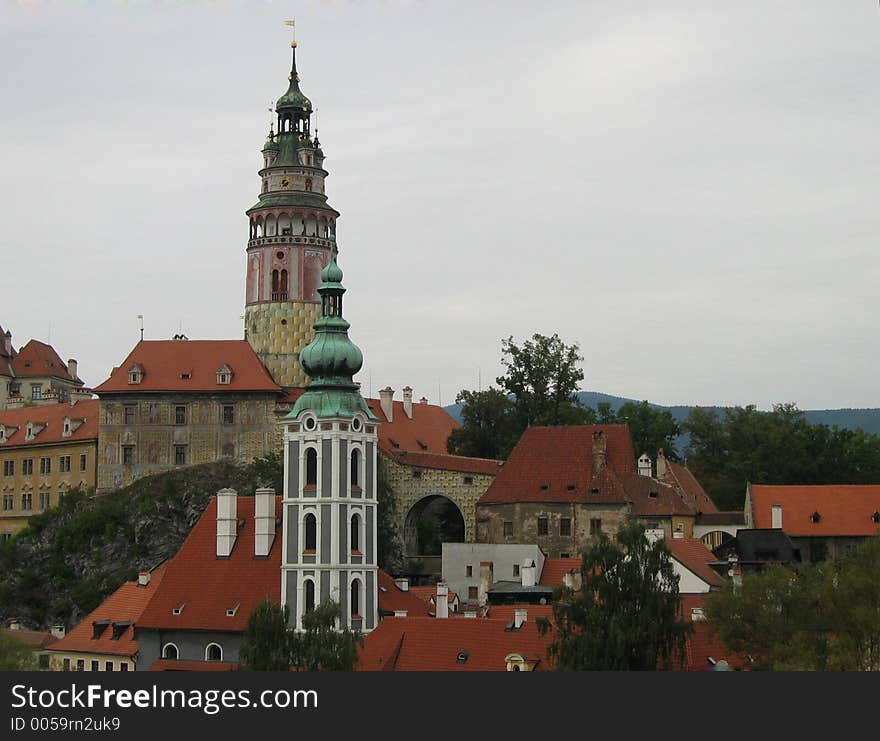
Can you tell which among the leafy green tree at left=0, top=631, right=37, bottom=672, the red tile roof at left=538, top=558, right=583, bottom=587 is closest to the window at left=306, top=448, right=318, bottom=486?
the red tile roof at left=538, top=558, right=583, bottom=587

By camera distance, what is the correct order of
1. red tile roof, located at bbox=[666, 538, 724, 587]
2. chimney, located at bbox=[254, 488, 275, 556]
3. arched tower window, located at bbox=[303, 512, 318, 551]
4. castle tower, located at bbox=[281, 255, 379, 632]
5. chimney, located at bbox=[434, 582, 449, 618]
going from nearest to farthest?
chimney, located at bbox=[434, 582, 449, 618] → castle tower, located at bbox=[281, 255, 379, 632] → arched tower window, located at bbox=[303, 512, 318, 551] → chimney, located at bbox=[254, 488, 275, 556] → red tile roof, located at bbox=[666, 538, 724, 587]

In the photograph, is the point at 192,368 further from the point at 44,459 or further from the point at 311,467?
the point at 311,467

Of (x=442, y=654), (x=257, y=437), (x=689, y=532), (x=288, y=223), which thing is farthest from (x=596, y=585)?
(x=288, y=223)

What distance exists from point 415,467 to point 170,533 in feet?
37.9

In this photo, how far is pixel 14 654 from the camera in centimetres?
4816

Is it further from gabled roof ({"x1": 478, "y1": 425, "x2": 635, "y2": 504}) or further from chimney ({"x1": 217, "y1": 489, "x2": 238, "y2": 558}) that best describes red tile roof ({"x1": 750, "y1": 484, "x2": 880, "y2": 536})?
chimney ({"x1": 217, "y1": 489, "x2": 238, "y2": 558})

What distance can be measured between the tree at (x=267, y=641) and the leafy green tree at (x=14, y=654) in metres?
5.53

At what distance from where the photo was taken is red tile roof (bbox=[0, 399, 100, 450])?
3642 inches

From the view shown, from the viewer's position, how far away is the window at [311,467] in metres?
65.1

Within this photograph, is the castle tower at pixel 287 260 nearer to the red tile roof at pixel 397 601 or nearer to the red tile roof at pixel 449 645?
the red tile roof at pixel 397 601

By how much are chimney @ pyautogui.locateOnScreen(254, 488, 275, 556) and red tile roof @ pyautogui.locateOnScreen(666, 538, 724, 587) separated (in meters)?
14.0

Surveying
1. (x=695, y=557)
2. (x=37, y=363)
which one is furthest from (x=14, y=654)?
(x=37, y=363)

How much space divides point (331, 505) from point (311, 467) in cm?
167

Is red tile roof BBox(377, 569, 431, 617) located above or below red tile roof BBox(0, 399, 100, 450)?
below
